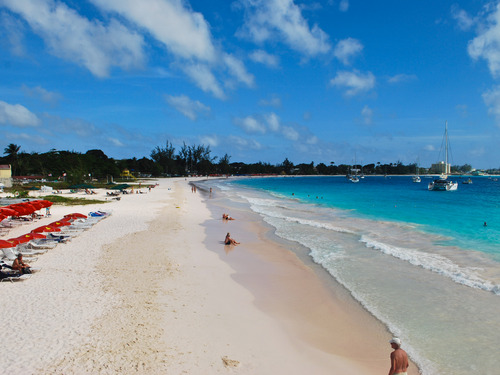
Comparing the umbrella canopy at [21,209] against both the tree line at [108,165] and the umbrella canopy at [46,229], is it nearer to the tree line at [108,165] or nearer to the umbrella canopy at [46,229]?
the umbrella canopy at [46,229]

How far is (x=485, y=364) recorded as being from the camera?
21.1 ft

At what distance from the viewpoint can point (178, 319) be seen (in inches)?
305

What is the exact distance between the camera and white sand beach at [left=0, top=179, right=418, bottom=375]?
6094mm

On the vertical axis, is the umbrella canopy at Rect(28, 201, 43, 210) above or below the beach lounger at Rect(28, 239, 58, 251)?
above

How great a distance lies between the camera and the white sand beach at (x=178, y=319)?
20.0ft

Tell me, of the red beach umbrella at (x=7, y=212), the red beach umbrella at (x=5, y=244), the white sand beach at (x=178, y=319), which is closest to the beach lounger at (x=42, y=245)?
the white sand beach at (x=178, y=319)

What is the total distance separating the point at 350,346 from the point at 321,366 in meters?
1.13

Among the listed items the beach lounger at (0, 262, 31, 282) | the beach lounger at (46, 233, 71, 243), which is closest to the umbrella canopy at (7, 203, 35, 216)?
the beach lounger at (46, 233, 71, 243)

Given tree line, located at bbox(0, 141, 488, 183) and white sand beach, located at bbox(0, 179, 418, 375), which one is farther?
tree line, located at bbox(0, 141, 488, 183)

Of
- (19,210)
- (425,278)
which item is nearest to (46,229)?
(19,210)

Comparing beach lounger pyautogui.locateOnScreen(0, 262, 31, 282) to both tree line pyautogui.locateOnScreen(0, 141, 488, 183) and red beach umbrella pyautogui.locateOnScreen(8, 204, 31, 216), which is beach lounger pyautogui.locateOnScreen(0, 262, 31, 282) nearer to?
red beach umbrella pyautogui.locateOnScreen(8, 204, 31, 216)

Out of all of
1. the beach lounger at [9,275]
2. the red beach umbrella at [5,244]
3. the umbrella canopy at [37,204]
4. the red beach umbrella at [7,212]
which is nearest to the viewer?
the beach lounger at [9,275]

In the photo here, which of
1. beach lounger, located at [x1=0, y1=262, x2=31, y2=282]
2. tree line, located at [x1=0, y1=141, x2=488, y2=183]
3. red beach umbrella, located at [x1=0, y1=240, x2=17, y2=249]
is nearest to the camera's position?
beach lounger, located at [x1=0, y1=262, x2=31, y2=282]

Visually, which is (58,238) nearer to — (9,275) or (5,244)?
(5,244)
